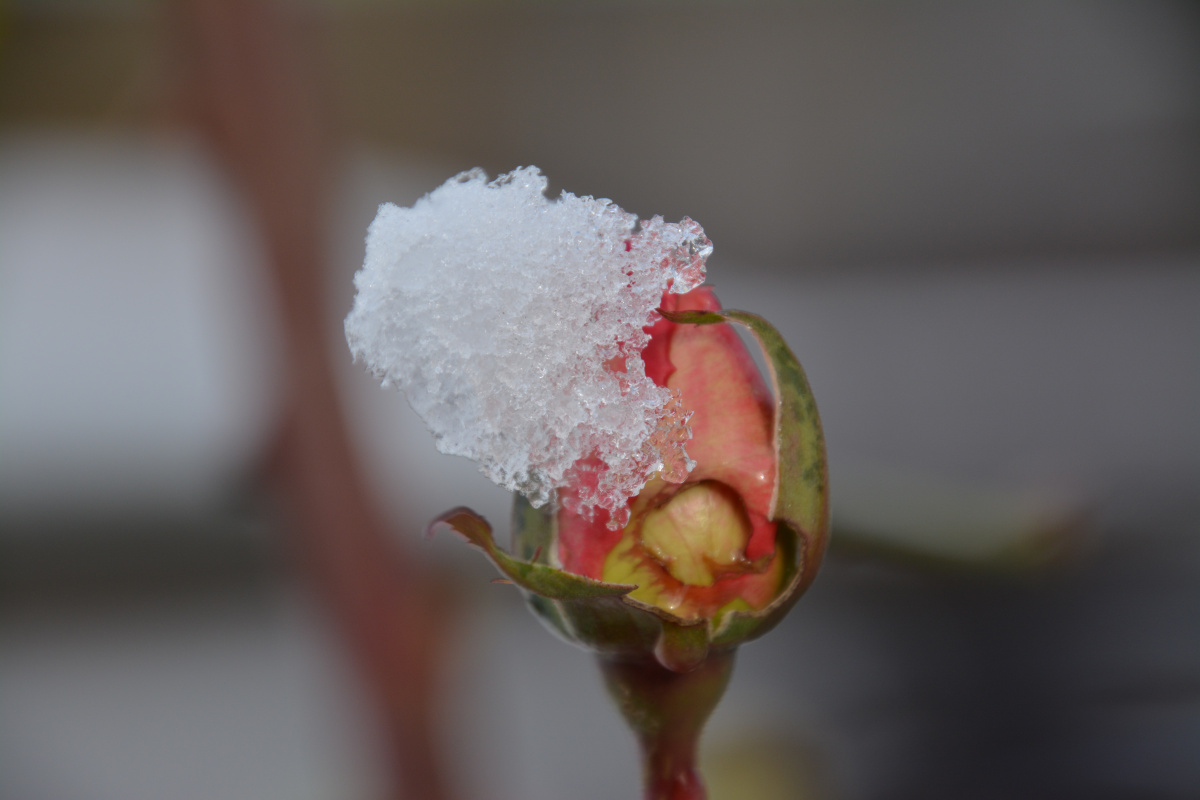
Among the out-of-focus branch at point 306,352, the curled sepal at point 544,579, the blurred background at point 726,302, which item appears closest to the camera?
the curled sepal at point 544,579

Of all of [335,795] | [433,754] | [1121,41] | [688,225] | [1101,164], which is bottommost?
[335,795]

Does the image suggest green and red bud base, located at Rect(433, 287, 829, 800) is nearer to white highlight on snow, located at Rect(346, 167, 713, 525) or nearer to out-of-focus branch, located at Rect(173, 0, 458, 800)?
white highlight on snow, located at Rect(346, 167, 713, 525)

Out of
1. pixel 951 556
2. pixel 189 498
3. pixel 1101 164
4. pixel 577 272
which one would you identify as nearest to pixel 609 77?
pixel 1101 164

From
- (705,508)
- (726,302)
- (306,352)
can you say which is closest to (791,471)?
(705,508)

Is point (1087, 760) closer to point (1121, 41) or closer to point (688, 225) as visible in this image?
point (688, 225)

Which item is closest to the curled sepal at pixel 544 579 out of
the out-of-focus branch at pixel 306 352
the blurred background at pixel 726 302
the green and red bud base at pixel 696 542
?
the green and red bud base at pixel 696 542

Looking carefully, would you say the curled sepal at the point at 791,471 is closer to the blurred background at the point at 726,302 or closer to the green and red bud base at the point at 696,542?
the green and red bud base at the point at 696,542

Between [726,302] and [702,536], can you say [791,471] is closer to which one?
[702,536]
